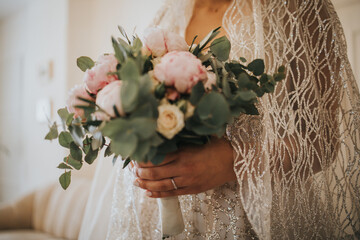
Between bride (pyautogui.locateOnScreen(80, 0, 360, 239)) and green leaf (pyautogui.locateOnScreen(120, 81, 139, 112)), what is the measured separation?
0.19m

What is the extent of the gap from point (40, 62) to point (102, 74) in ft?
8.92

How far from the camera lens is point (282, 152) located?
26.2 inches

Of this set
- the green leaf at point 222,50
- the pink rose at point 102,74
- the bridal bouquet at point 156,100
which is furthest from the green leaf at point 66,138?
the green leaf at point 222,50

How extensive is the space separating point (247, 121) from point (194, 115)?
8.7 inches

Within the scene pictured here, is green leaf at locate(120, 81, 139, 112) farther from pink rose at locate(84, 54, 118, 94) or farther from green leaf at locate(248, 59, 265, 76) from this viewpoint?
green leaf at locate(248, 59, 265, 76)

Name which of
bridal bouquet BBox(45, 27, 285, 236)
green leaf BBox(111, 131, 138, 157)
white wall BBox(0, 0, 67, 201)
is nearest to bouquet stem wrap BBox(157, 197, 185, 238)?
bridal bouquet BBox(45, 27, 285, 236)

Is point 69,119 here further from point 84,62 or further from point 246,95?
point 246,95

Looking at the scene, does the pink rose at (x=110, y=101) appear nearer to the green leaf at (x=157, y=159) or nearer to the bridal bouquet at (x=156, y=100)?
the bridal bouquet at (x=156, y=100)

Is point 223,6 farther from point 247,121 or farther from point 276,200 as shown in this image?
point 276,200

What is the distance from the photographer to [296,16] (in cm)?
71

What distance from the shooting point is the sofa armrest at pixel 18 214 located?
2227 mm

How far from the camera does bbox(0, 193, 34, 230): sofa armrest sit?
2227 mm

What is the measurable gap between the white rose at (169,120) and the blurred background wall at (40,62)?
1594 millimetres

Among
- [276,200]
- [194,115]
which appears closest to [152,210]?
[276,200]
